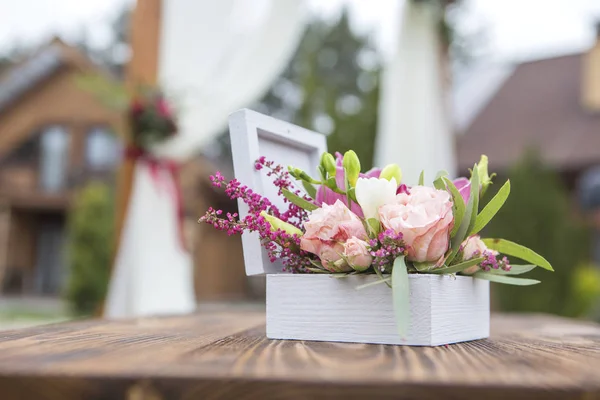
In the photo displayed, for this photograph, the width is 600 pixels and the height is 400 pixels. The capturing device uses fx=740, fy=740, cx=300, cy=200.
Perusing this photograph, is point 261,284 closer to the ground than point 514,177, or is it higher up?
closer to the ground

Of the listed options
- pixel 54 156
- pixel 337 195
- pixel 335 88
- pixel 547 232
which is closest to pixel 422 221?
pixel 337 195

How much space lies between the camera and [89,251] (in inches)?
336

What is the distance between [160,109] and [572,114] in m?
7.61

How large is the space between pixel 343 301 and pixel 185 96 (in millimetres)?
2307

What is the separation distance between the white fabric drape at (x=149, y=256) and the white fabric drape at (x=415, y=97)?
1055 mm

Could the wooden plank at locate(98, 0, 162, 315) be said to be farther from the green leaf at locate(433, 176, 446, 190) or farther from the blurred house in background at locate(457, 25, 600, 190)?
the blurred house in background at locate(457, 25, 600, 190)

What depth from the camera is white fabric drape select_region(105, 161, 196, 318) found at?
9.93 ft

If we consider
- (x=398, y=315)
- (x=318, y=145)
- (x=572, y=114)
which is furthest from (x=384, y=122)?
(x=572, y=114)

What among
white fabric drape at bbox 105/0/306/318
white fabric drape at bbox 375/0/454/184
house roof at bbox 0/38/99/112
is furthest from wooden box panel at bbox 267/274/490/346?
house roof at bbox 0/38/99/112

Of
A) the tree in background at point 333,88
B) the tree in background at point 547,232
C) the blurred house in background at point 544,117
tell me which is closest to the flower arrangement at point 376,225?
the tree in background at point 333,88

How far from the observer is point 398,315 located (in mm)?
833

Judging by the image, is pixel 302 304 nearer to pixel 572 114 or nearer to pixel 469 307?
pixel 469 307

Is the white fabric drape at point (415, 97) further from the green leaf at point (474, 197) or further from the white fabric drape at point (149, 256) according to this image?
the green leaf at point (474, 197)

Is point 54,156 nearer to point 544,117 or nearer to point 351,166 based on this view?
point 544,117
